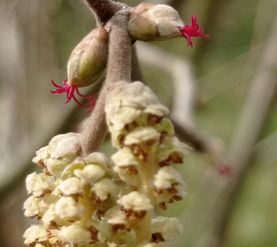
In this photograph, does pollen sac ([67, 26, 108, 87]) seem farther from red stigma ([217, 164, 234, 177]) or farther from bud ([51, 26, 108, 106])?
red stigma ([217, 164, 234, 177])

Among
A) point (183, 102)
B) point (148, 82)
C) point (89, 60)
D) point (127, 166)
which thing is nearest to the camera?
point (127, 166)

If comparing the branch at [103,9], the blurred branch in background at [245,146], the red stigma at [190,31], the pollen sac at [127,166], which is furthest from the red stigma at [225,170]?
the pollen sac at [127,166]

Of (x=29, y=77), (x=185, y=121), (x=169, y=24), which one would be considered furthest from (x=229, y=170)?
(x=169, y=24)

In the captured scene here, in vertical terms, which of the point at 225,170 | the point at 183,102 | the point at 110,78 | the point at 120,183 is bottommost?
the point at 225,170

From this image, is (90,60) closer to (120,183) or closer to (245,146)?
(120,183)

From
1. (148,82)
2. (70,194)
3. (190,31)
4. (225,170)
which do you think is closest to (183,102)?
(225,170)

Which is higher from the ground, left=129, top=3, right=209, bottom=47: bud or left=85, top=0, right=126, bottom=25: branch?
left=85, top=0, right=126, bottom=25: branch

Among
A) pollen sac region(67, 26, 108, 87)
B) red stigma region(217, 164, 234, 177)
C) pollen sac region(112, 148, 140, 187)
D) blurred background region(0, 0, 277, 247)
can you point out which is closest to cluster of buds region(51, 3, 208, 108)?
pollen sac region(67, 26, 108, 87)

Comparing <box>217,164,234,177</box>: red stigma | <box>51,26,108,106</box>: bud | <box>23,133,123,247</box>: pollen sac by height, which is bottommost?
<box>217,164,234,177</box>: red stigma
